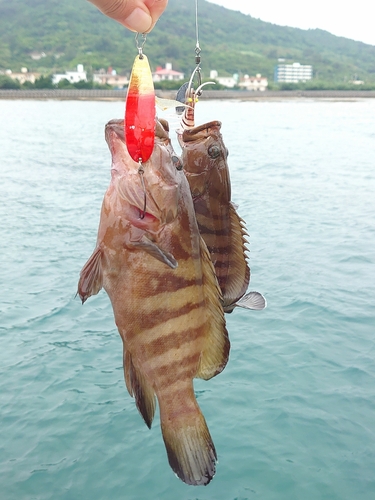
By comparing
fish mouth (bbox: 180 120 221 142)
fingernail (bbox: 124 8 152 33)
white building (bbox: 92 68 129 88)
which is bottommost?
white building (bbox: 92 68 129 88)

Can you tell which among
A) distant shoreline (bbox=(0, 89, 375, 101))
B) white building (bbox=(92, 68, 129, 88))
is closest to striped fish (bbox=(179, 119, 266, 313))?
distant shoreline (bbox=(0, 89, 375, 101))

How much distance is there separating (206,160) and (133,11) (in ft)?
3.22

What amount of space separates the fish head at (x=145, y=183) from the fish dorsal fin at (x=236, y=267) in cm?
75

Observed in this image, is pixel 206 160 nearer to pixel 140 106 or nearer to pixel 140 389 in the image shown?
pixel 140 106

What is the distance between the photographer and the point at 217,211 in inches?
126

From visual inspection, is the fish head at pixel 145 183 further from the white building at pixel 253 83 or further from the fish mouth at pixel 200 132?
the white building at pixel 253 83

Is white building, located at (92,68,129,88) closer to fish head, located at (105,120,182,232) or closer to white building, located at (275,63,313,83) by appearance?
white building, located at (275,63,313,83)

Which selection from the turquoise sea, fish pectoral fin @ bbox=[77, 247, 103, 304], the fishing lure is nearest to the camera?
the fishing lure

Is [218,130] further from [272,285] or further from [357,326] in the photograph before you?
[272,285]

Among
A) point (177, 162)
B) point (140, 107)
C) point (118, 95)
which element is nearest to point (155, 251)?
point (177, 162)

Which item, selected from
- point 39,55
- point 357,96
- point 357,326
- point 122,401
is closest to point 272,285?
point 357,326

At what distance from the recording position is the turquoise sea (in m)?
6.54

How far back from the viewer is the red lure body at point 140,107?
2244mm

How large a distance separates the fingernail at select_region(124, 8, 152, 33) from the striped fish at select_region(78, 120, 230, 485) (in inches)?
16.0
